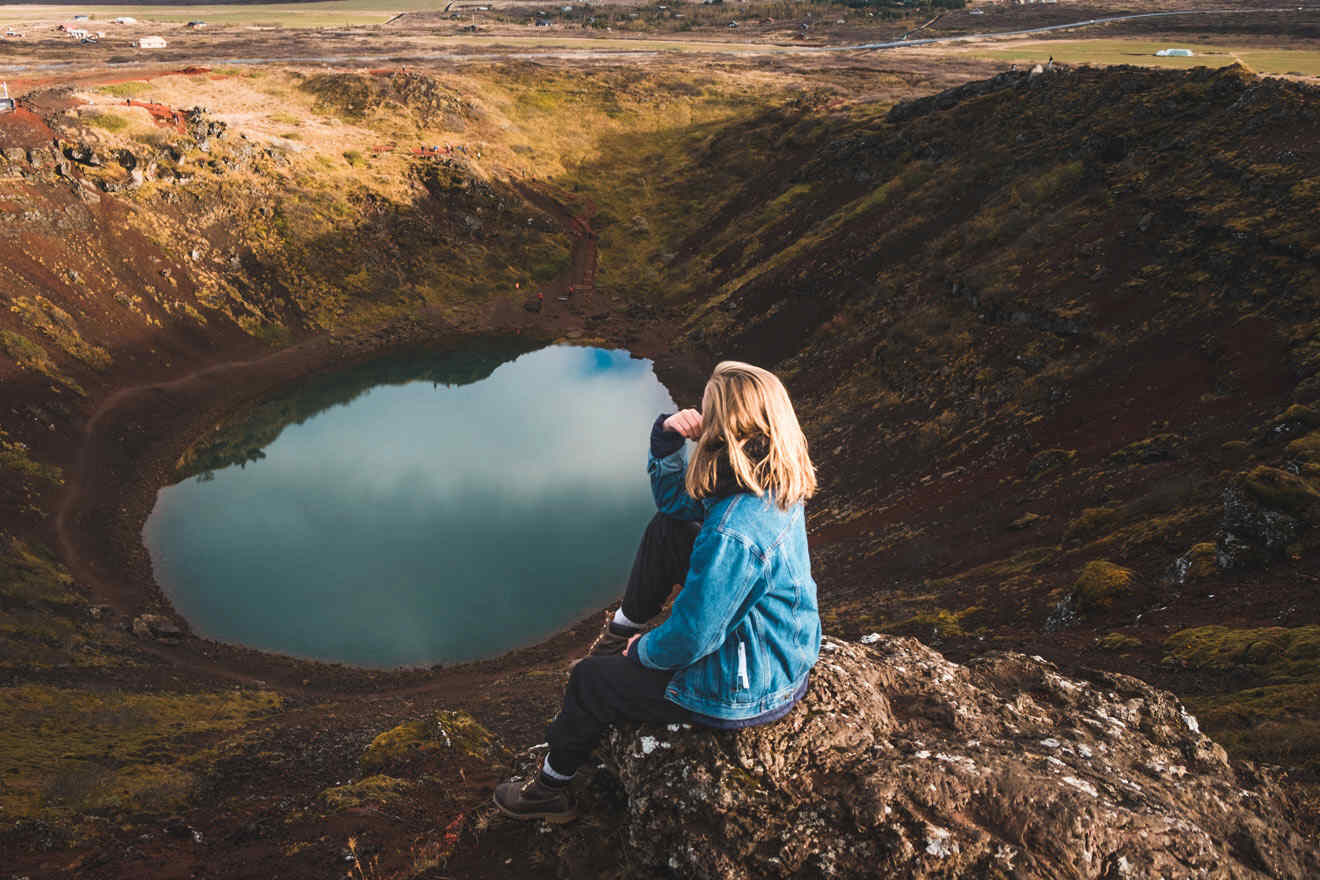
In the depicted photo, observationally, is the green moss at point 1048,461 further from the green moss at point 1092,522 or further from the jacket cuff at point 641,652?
the jacket cuff at point 641,652

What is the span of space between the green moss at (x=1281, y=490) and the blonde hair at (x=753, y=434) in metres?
12.9

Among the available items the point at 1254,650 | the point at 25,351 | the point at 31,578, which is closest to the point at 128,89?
the point at 25,351

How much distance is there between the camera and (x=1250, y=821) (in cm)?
605

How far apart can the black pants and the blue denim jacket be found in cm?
22

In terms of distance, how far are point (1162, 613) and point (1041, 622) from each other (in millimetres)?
2318

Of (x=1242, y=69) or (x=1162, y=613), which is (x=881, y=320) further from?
(x=1162, y=613)

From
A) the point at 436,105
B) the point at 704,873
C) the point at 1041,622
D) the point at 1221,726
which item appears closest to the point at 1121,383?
the point at 1041,622

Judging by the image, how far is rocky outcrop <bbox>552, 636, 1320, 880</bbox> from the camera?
527 cm

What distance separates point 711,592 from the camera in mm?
4926

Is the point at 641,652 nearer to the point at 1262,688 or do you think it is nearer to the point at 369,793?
the point at 369,793

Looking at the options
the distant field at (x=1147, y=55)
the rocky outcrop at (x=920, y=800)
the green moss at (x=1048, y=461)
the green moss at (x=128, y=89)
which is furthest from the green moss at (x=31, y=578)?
the distant field at (x=1147, y=55)

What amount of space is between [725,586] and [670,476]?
1517 millimetres

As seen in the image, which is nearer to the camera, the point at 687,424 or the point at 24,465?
the point at 687,424

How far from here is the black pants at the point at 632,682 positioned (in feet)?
19.0
